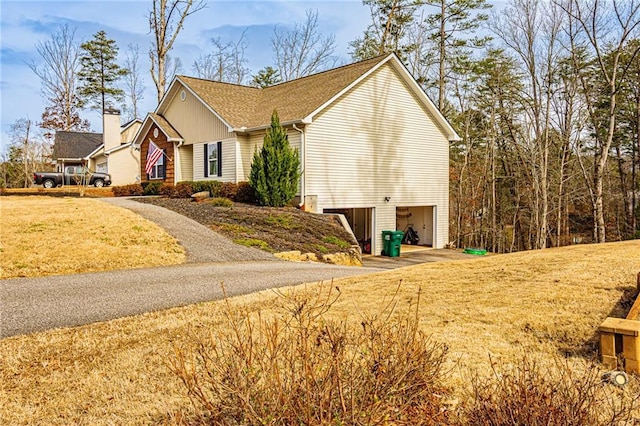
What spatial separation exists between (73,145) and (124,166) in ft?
22.6

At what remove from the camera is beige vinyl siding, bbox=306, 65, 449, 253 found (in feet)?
59.9

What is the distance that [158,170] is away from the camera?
2444 cm

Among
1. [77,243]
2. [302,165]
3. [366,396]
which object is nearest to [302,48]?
[302,165]

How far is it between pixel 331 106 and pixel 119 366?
50.2 feet

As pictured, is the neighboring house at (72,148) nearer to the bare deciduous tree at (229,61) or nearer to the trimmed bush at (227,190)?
the bare deciduous tree at (229,61)

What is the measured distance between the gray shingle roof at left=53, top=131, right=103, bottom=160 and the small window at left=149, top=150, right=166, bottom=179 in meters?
16.5

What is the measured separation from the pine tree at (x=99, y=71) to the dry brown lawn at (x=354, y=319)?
4358 cm

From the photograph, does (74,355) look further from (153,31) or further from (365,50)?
(365,50)

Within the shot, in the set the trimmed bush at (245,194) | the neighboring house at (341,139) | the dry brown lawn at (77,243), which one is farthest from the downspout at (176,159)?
the dry brown lawn at (77,243)

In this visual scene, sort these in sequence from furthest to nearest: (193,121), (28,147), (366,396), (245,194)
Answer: (28,147)
(193,121)
(245,194)
(366,396)

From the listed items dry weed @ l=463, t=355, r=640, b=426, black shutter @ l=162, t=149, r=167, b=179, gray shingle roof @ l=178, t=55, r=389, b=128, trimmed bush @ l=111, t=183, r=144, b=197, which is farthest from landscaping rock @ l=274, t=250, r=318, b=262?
trimmed bush @ l=111, t=183, r=144, b=197

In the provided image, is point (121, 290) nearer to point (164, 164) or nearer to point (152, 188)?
point (152, 188)

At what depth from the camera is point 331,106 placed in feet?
60.2

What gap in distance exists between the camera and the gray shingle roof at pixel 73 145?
122ft
